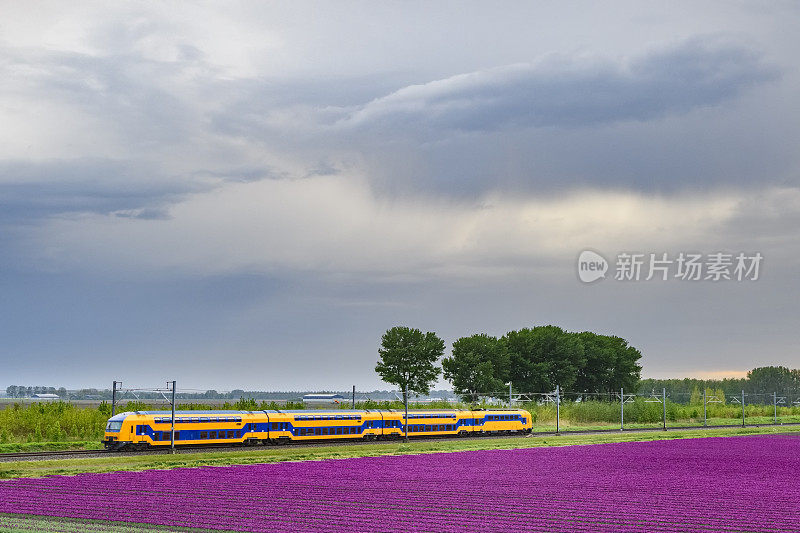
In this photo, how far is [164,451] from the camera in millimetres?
66312

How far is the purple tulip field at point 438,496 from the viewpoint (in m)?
30.2

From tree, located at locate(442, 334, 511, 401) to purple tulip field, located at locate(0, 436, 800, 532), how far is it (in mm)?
77793

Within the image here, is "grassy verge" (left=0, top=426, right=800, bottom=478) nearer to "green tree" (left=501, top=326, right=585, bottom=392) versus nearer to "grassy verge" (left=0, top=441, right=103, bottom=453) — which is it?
"grassy verge" (left=0, top=441, right=103, bottom=453)

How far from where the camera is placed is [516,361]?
14962 cm

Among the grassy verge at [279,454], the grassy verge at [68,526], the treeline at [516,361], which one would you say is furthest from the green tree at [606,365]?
the grassy verge at [68,526]

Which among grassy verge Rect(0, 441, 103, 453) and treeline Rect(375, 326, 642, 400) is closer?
grassy verge Rect(0, 441, 103, 453)

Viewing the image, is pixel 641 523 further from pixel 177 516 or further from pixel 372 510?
pixel 177 516

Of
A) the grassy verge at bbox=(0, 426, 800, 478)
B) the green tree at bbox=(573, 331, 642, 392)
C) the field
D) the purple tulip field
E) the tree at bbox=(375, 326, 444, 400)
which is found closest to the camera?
the purple tulip field

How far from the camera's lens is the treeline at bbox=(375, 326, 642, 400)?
13500 cm

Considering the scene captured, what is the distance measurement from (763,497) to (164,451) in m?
42.1

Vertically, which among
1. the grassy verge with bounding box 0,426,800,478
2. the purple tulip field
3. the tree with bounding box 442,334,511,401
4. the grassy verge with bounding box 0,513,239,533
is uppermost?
the tree with bounding box 442,334,511,401

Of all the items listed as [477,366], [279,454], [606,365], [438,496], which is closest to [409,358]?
[477,366]

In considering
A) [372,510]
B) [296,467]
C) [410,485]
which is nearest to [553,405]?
[296,467]

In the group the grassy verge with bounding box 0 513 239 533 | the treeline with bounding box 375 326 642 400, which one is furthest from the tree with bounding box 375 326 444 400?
the grassy verge with bounding box 0 513 239 533
